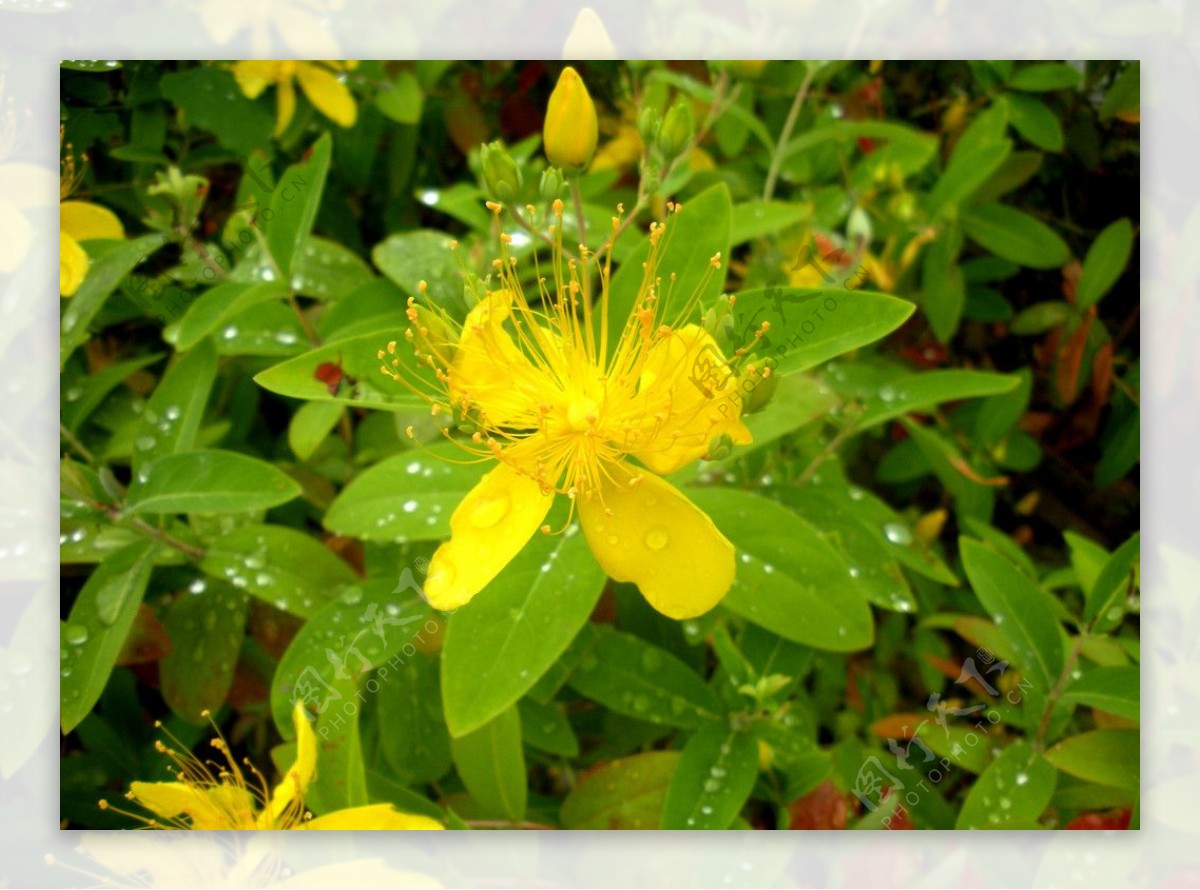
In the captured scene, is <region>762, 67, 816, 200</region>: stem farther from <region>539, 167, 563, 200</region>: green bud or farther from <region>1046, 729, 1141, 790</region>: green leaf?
<region>1046, 729, 1141, 790</region>: green leaf

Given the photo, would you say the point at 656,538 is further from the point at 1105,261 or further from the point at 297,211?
the point at 1105,261

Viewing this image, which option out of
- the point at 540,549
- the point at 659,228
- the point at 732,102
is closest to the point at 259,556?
the point at 540,549

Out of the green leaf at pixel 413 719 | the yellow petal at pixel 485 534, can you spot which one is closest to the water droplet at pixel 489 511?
the yellow petal at pixel 485 534

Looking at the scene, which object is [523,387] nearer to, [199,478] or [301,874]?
[199,478]

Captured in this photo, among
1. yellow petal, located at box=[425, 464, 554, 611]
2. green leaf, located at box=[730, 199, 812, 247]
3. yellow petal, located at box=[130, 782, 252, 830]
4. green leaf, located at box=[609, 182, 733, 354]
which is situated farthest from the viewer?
green leaf, located at box=[730, 199, 812, 247]

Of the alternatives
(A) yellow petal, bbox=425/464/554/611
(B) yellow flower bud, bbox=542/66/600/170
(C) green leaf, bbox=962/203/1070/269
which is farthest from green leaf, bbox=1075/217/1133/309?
(A) yellow petal, bbox=425/464/554/611

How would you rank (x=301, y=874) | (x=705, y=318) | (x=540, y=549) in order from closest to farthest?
(x=705, y=318) → (x=540, y=549) → (x=301, y=874)
